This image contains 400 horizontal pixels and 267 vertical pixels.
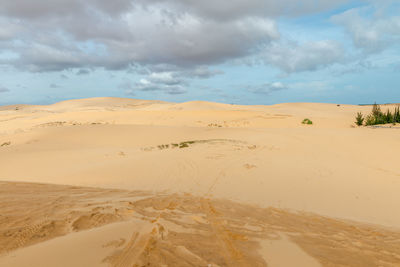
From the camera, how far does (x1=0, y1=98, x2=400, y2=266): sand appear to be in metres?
2.77

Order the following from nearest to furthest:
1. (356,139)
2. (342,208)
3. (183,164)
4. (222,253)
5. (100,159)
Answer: (222,253), (342,208), (183,164), (100,159), (356,139)

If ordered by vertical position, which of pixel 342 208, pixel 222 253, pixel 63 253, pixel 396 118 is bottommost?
pixel 342 208

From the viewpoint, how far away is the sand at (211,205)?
9.09 feet

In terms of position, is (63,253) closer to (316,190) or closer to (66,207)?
(66,207)

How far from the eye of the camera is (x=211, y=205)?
4.64 m

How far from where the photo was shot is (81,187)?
6.03 metres

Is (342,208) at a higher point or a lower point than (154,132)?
lower

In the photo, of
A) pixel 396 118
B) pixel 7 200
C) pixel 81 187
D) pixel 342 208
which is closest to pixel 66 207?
pixel 7 200

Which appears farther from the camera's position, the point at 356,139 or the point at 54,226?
the point at 356,139

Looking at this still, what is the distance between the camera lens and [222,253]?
281 cm

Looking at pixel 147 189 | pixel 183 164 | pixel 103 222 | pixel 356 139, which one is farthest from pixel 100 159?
pixel 356 139

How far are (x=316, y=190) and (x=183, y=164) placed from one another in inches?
143

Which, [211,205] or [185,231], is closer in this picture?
[185,231]

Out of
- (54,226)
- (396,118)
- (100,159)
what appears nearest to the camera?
(54,226)
